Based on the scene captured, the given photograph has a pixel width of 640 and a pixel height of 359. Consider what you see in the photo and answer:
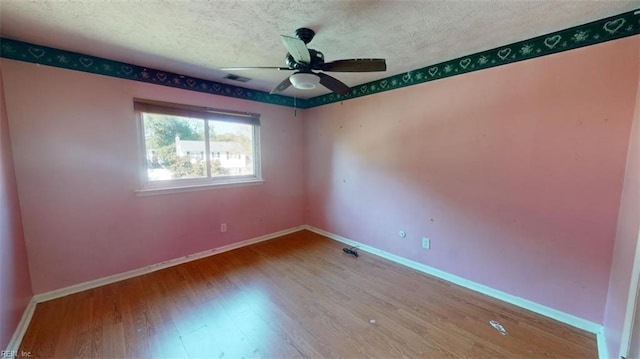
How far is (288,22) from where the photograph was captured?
5.71 ft

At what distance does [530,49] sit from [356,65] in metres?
1.57

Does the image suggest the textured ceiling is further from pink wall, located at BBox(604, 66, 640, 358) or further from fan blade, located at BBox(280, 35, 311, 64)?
pink wall, located at BBox(604, 66, 640, 358)

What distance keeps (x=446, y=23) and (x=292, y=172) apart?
303cm

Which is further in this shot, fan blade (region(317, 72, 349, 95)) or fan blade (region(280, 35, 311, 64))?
fan blade (region(317, 72, 349, 95))

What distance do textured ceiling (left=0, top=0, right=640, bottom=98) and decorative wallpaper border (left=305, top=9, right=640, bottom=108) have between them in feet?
0.25

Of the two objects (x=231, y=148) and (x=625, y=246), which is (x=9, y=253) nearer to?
(x=231, y=148)

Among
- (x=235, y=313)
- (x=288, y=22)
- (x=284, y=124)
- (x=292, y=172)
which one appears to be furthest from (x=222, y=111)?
(x=235, y=313)

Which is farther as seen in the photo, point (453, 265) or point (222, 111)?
point (222, 111)

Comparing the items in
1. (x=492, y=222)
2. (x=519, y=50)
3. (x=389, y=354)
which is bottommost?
(x=389, y=354)

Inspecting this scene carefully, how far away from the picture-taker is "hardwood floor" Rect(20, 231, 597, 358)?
171 cm

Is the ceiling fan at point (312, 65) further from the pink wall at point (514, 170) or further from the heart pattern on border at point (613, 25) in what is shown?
the heart pattern on border at point (613, 25)

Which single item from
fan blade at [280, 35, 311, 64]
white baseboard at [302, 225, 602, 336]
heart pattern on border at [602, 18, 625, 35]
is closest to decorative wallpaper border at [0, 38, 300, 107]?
fan blade at [280, 35, 311, 64]

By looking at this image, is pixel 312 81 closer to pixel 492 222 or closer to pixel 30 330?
pixel 492 222

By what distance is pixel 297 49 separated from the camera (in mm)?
1578
